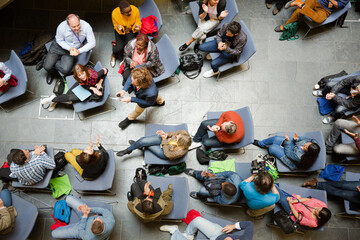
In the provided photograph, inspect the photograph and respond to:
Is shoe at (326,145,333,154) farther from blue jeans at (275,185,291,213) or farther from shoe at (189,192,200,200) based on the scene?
shoe at (189,192,200,200)

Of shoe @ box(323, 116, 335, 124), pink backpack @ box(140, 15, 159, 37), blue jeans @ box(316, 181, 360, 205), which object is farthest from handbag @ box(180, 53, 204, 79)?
blue jeans @ box(316, 181, 360, 205)

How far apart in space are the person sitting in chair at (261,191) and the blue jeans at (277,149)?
64cm

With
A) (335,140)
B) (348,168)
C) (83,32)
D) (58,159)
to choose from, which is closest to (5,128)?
(58,159)

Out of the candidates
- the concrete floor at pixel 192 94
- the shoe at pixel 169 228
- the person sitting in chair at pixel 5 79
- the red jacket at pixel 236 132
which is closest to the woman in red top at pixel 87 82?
the concrete floor at pixel 192 94

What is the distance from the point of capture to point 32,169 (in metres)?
3.80

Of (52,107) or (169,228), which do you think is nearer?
(169,228)

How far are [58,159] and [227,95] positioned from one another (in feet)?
10.2

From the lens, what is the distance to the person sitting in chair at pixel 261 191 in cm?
343

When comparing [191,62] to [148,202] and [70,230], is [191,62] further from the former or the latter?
[70,230]

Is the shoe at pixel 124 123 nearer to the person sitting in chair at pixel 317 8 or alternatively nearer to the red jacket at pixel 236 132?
the red jacket at pixel 236 132

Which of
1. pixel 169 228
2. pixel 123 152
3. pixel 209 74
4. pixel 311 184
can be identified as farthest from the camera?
pixel 209 74

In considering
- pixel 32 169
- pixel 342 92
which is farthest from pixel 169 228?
pixel 342 92

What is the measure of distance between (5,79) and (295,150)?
4.53 metres

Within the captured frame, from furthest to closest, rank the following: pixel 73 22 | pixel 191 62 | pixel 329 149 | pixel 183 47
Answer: pixel 183 47 < pixel 191 62 < pixel 329 149 < pixel 73 22
